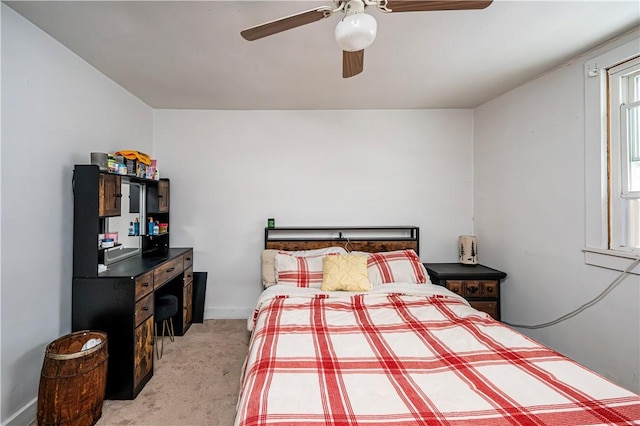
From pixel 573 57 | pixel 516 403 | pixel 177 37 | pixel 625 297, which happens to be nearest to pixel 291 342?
pixel 516 403

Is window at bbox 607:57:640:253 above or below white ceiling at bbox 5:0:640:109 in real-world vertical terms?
below

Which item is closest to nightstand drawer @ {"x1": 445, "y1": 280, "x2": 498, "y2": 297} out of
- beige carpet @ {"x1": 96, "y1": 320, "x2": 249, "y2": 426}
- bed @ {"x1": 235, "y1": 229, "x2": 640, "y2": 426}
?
bed @ {"x1": 235, "y1": 229, "x2": 640, "y2": 426}

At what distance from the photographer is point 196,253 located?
371 cm

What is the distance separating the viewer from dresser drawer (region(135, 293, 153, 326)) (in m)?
2.27

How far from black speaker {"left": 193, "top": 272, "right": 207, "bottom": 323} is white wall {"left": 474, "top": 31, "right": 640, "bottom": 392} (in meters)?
3.36

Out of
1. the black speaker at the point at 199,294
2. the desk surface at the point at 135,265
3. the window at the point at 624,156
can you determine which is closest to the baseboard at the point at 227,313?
the black speaker at the point at 199,294

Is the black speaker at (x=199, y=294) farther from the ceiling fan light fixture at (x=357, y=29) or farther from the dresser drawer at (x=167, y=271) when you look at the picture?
the ceiling fan light fixture at (x=357, y=29)

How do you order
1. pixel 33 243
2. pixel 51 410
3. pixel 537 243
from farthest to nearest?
pixel 537 243
pixel 33 243
pixel 51 410

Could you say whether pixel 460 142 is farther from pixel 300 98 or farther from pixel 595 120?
pixel 300 98

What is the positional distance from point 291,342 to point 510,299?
260 centimetres

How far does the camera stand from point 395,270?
3.02 m

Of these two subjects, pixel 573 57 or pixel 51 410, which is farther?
pixel 573 57

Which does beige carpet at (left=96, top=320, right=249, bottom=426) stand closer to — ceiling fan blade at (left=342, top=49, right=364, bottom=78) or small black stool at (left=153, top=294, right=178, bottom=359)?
small black stool at (left=153, top=294, right=178, bottom=359)

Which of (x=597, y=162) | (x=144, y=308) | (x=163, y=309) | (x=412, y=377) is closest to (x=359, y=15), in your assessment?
(x=412, y=377)
